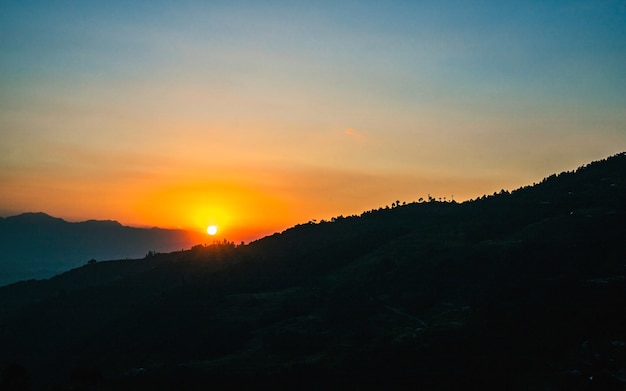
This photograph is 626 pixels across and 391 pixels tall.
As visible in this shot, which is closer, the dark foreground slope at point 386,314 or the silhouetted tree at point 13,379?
the silhouetted tree at point 13,379

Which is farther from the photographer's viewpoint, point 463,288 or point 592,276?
point 463,288

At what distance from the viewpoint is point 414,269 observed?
146875mm

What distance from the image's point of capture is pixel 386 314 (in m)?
123

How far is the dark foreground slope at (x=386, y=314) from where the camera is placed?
84.9m

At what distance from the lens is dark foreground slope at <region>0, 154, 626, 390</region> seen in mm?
84938

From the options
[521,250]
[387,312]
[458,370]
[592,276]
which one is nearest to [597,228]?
[521,250]

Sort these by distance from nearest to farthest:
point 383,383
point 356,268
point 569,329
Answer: point 383,383 < point 569,329 < point 356,268

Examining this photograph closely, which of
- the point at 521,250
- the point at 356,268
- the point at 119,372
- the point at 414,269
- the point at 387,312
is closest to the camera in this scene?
Answer: the point at 119,372

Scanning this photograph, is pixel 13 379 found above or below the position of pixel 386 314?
above

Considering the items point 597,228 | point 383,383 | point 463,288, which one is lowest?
point 383,383

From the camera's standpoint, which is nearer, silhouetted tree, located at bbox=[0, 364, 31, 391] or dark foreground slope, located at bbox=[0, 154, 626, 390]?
silhouetted tree, located at bbox=[0, 364, 31, 391]

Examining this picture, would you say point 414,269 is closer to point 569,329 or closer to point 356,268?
point 356,268

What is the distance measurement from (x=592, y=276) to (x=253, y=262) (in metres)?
107

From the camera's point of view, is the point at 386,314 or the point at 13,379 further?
the point at 386,314
